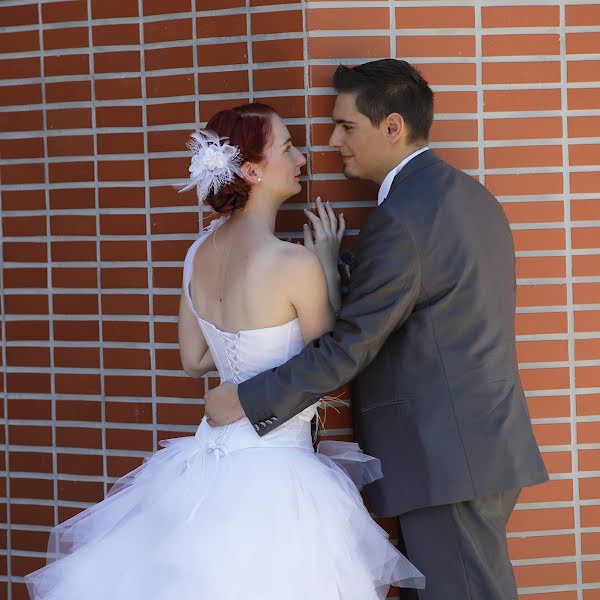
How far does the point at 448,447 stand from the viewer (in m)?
3.30

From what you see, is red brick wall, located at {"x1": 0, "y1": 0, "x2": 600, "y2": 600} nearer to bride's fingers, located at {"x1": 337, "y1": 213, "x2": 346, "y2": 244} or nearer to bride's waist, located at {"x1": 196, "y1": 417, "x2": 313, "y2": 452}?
bride's fingers, located at {"x1": 337, "y1": 213, "x2": 346, "y2": 244}

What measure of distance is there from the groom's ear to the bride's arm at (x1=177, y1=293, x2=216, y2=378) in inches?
35.8

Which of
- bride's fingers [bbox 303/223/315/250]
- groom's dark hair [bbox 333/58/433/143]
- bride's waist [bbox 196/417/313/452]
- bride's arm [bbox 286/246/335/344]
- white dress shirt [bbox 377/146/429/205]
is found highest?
groom's dark hair [bbox 333/58/433/143]

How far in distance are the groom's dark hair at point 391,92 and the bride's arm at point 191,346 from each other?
930 millimetres

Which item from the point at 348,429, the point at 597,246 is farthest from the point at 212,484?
the point at 597,246

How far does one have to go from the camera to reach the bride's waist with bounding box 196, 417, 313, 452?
10.9ft

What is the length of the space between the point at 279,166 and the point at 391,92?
1.48 ft

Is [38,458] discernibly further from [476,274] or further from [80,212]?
[476,274]

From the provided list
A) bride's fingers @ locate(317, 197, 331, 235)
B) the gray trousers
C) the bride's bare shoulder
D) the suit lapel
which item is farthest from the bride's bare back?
the gray trousers

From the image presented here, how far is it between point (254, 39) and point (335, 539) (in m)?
1.82

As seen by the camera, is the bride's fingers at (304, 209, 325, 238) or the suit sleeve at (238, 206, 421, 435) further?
the bride's fingers at (304, 209, 325, 238)

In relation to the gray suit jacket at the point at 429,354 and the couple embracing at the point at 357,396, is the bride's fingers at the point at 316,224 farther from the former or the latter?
the gray suit jacket at the point at 429,354

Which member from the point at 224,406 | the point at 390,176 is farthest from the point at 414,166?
the point at 224,406

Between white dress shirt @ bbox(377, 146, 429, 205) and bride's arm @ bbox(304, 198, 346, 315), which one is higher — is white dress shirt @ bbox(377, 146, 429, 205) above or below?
above
